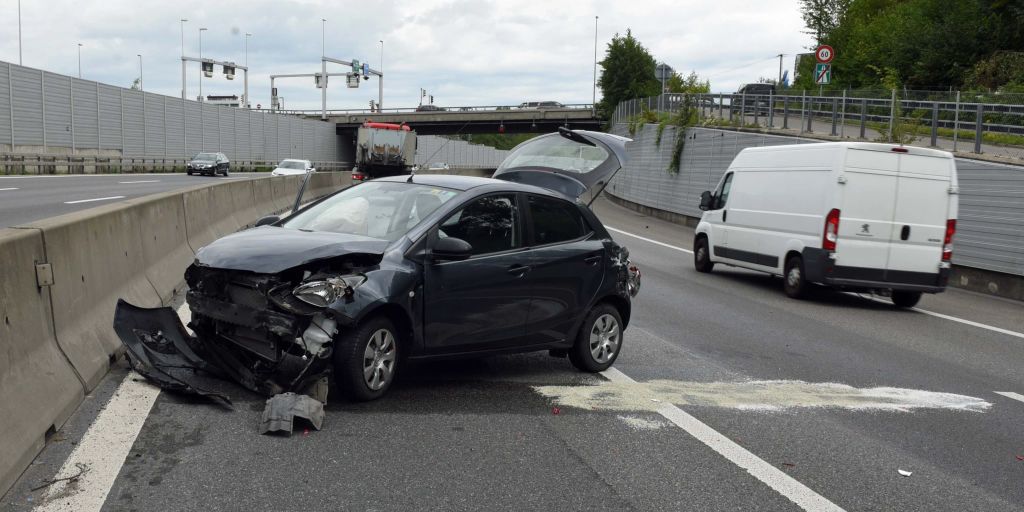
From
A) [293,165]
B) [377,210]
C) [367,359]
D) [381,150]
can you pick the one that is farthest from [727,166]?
[367,359]

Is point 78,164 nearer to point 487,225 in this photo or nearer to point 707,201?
point 707,201

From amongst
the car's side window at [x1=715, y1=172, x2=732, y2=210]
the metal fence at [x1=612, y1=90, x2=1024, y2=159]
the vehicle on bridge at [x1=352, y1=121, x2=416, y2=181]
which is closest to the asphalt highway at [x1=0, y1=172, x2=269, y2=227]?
the car's side window at [x1=715, y1=172, x2=732, y2=210]

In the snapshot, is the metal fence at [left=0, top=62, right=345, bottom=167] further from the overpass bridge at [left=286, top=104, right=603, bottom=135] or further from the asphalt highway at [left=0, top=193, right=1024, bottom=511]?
the asphalt highway at [left=0, top=193, right=1024, bottom=511]

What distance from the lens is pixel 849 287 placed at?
13.2 meters

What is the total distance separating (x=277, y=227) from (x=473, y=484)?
3007 mm

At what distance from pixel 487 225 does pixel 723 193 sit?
1003 cm

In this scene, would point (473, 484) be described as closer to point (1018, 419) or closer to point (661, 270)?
point (1018, 419)

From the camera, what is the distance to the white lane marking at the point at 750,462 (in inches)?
191

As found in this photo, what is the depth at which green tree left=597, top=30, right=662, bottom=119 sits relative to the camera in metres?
88.0

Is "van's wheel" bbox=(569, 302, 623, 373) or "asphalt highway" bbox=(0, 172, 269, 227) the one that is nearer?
"van's wheel" bbox=(569, 302, 623, 373)

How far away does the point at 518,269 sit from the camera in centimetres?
703

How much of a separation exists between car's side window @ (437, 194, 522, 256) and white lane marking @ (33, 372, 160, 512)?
2.16 metres

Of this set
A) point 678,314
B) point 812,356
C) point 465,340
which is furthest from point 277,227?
point 678,314

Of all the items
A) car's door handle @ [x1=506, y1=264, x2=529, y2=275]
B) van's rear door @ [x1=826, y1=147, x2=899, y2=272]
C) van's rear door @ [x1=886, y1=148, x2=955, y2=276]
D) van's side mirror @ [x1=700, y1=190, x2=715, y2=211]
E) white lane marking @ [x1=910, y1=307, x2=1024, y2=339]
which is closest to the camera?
car's door handle @ [x1=506, y1=264, x2=529, y2=275]
